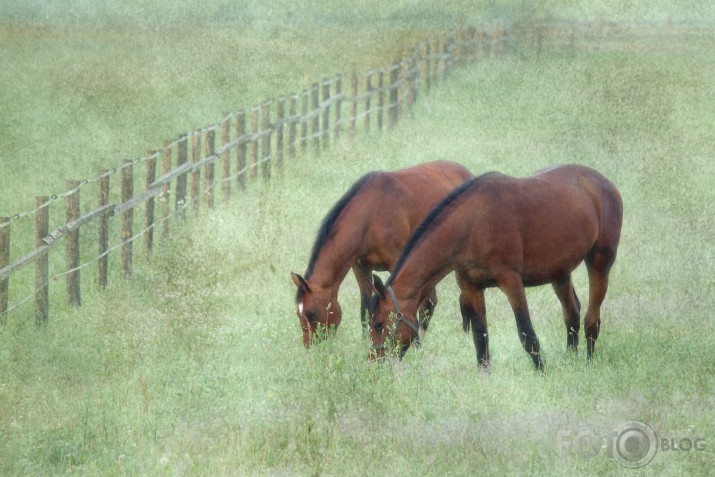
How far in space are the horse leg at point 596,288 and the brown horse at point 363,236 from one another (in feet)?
4.24

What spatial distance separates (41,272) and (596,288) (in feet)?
15.4

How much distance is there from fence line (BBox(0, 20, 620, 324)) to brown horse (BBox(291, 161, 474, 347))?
94.6 inches

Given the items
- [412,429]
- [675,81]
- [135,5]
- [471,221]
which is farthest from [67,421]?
[135,5]

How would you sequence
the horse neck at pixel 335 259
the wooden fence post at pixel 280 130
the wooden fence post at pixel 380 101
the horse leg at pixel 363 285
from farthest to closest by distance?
the wooden fence post at pixel 380 101 < the wooden fence post at pixel 280 130 < the horse leg at pixel 363 285 < the horse neck at pixel 335 259

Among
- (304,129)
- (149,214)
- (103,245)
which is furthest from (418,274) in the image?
(304,129)

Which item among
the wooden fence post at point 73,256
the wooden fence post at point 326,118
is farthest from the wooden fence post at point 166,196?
the wooden fence post at point 326,118

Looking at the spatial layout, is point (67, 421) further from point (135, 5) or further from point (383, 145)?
point (135, 5)

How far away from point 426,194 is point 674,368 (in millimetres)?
2564

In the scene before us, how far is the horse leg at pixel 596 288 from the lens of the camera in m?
8.81

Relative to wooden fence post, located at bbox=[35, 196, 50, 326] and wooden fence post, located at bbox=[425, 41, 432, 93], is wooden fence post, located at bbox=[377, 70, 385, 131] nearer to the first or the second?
wooden fence post, located at bbox=[425, 41, 432, 93]

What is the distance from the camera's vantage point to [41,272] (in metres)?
9.74

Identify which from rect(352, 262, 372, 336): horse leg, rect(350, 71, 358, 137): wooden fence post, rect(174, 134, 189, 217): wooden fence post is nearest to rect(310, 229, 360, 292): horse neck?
rect(352, 262, 372, 336): horse leg

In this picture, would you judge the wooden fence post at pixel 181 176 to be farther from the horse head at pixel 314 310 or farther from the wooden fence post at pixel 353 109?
the wooden fence post at pixel 353 109

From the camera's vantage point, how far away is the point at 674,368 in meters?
7.91
